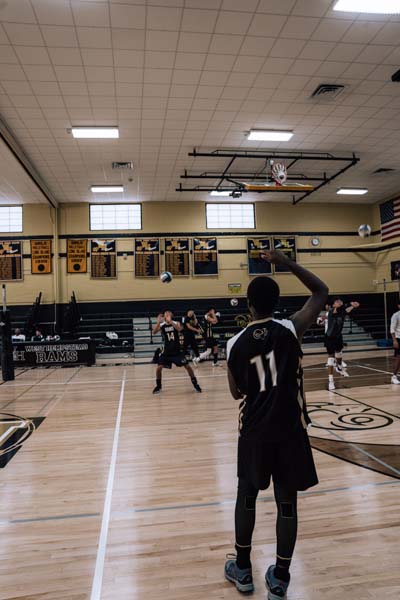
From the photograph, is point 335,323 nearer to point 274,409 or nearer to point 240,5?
point 240,5

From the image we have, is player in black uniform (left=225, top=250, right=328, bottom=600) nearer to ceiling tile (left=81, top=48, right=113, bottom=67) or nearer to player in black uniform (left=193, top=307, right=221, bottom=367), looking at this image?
ceiling tile (left=81, top=48, right=113, bottom=67)

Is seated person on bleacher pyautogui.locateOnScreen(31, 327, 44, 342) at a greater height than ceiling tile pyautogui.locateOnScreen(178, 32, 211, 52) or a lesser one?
lesser

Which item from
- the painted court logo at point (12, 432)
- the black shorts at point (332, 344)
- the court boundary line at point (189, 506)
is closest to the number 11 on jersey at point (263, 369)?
the court boundary line at point (189, 506)

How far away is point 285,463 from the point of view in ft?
6.82

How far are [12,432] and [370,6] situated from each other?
A: 798 centimetres

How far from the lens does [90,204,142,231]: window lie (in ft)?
54.7

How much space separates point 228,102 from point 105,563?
28.4ft

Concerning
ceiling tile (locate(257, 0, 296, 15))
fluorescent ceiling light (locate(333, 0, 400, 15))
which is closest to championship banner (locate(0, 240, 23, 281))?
ceiling tile (locate(257, 0, 296, 15))

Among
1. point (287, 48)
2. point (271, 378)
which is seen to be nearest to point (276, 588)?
point (271, 378)

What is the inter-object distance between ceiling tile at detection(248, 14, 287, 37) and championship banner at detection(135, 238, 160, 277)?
419 inches

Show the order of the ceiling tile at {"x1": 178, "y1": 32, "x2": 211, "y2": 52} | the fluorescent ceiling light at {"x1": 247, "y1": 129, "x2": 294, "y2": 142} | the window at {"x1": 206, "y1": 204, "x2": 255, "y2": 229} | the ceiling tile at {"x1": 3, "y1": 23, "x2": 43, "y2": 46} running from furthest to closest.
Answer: the window at {"x1": 206, "y1": 204, "x2": 255, "y2": 229} → the fluorescent ceiling light at {"x1": 247, "y1": 129, "x2": 294, "y2": 142} → the ceiling tile at {"x1": 178, "y1": 32, "x2": 211, "y2": 52} → the ceiling tile at {"x1": 3, "y1": 23, "x2": 43, "y2": 46}

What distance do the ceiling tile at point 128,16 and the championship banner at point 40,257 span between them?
36.6 feet

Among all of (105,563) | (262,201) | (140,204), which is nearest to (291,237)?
(262,201)

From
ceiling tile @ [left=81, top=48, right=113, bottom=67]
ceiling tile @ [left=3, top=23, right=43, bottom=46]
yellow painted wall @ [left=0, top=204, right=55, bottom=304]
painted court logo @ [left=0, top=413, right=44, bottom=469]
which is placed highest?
ceiling tile @ [left=3, top=23, right=43, bottom=46]
